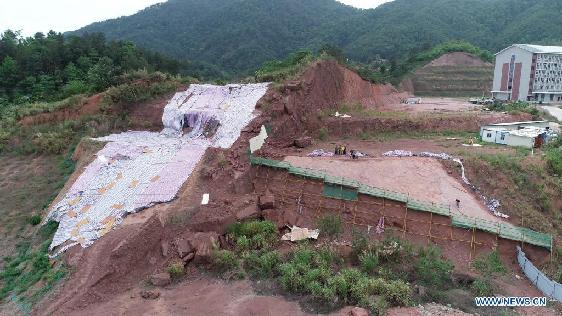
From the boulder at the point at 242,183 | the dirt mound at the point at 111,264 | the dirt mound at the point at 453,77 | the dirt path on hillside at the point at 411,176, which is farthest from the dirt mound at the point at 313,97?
the dirt mound at the point at 453,77

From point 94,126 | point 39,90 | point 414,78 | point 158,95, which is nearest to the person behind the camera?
point 94,126

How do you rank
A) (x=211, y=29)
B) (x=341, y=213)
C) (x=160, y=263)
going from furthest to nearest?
(x=211, y=29), (x=341, y=213), (x=160, y=263)

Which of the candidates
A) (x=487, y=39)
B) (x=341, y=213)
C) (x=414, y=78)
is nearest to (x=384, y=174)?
(x=341, y=213)

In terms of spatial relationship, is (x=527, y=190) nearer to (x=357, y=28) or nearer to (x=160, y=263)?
(x=160, y=263)

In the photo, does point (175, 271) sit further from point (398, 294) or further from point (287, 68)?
point (287, 68)

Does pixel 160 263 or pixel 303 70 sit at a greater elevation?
pixel 303 70

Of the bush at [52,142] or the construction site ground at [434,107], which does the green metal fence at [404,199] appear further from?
the construction site ground at [434,107]

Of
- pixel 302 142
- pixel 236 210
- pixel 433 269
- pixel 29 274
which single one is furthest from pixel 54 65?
pixel 433 269
